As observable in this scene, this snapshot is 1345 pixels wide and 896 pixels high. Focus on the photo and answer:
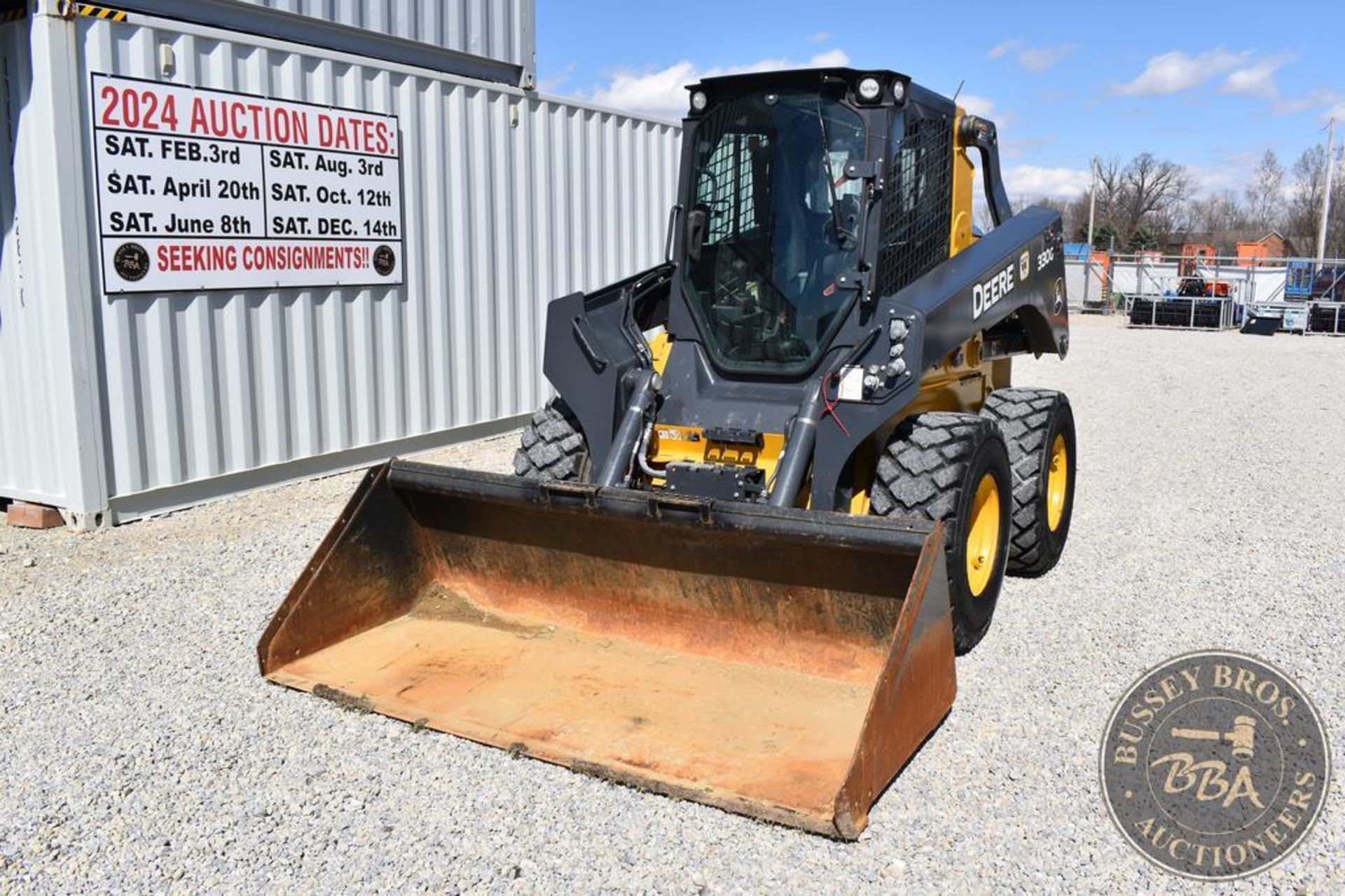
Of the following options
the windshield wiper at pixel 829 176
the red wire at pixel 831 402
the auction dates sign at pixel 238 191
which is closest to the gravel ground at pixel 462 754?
the red wire at pixel 831 402

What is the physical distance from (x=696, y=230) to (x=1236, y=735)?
311 centimetres

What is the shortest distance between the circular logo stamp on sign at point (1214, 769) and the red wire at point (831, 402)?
4.99 feet

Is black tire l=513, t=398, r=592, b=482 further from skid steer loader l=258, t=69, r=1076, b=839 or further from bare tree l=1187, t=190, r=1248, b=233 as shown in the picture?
bare tree l=1187, t=190, r=1248, b=233

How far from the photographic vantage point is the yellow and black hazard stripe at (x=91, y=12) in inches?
254

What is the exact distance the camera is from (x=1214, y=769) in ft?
12.6

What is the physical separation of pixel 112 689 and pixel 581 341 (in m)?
2.47

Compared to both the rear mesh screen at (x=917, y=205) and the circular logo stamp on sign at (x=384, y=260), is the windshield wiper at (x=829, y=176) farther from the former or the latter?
the circular logo stamp on sign at (x=384, y=260)

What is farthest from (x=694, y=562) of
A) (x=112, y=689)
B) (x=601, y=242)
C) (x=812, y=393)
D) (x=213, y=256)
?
(x=601, y=242)

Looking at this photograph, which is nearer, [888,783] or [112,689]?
[888,783]

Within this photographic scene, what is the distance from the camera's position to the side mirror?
Result: 546cm

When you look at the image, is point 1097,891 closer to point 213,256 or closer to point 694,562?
point 694,562

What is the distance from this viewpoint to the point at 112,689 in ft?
15.4

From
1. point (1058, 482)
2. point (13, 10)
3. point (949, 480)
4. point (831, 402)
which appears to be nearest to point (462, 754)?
point (831, 402)

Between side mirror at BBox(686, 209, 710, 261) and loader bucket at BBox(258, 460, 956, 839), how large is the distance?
1.48 meters
